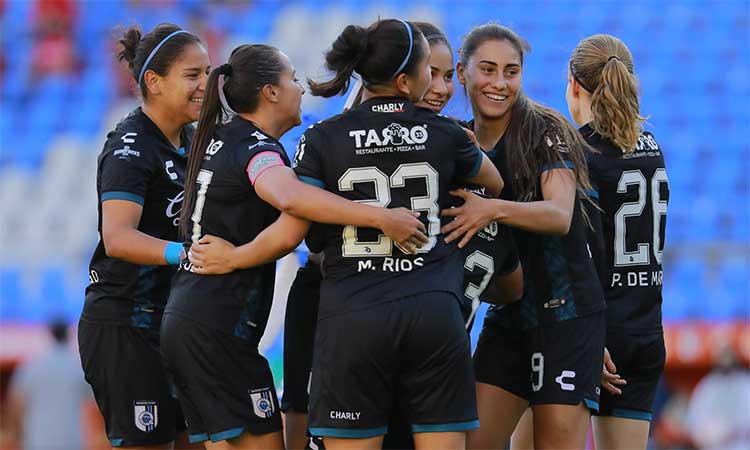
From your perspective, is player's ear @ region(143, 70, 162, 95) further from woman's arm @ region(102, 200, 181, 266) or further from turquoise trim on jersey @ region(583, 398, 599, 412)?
turquoise trim on jersey @ region(583, 398, 599, 412)

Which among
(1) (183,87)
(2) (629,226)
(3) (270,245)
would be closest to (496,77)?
(2) (629,226)

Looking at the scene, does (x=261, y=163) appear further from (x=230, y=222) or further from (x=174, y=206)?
(x=174, y=206)

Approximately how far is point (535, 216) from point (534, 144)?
0.39m

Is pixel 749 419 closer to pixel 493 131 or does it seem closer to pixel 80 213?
pixel 493 131

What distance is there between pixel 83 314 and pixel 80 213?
10.6 m

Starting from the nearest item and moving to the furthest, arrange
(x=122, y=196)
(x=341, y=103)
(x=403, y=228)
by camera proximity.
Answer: (x=403, y=228)
(x=122, y=196)
(x=341, y=103)

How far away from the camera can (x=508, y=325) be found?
5.10 meters

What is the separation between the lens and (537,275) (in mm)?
4984

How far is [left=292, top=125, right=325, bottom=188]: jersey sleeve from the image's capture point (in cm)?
432

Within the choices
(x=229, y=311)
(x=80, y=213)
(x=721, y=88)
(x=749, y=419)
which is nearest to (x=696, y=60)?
(x=721, y=88)

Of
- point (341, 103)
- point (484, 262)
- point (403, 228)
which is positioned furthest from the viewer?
point (341, 103)

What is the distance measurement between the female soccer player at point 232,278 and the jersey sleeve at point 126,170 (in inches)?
14.9

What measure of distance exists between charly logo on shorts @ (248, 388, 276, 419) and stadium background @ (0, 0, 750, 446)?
6.39 m

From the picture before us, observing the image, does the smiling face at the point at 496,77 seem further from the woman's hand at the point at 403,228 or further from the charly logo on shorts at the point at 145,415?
the charly logo on shorts at the point at 145,415
